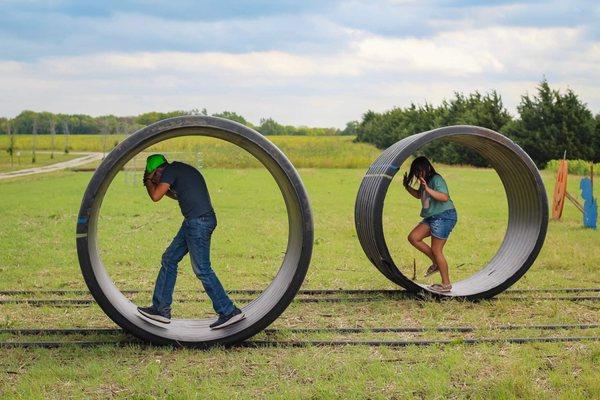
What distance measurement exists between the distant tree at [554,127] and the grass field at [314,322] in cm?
2706

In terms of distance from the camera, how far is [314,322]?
976 cm

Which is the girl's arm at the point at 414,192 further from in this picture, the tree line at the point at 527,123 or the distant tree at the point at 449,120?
the distant tree at the point at 449,120

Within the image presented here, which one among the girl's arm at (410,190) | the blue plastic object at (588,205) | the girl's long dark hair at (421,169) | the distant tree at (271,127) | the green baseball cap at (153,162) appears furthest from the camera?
the distant tree at (271,127)

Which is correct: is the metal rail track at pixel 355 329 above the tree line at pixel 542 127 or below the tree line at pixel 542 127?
below

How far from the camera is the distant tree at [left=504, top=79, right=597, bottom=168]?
46.0m

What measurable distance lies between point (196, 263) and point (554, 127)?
41.0 meters

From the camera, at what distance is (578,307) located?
10.6 meters

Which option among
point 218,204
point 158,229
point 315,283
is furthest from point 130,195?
point 315,283

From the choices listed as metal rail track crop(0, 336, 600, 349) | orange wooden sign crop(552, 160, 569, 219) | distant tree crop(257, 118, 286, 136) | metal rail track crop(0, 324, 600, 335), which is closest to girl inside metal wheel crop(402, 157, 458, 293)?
metal rail track crop(0, 324, 600, 335)

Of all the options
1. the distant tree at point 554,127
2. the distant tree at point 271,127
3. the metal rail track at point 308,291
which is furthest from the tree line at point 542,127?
the distant tree at point 271,127

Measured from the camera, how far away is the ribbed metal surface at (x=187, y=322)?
8125 millimetres

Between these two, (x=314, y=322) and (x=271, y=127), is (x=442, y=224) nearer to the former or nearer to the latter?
(x=314, y=322)

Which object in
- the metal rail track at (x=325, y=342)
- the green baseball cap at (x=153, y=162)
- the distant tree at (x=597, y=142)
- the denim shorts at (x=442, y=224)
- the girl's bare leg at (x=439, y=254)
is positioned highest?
the distant tree at (x=597, y=142)

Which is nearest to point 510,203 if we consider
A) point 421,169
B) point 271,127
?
point 421,169
